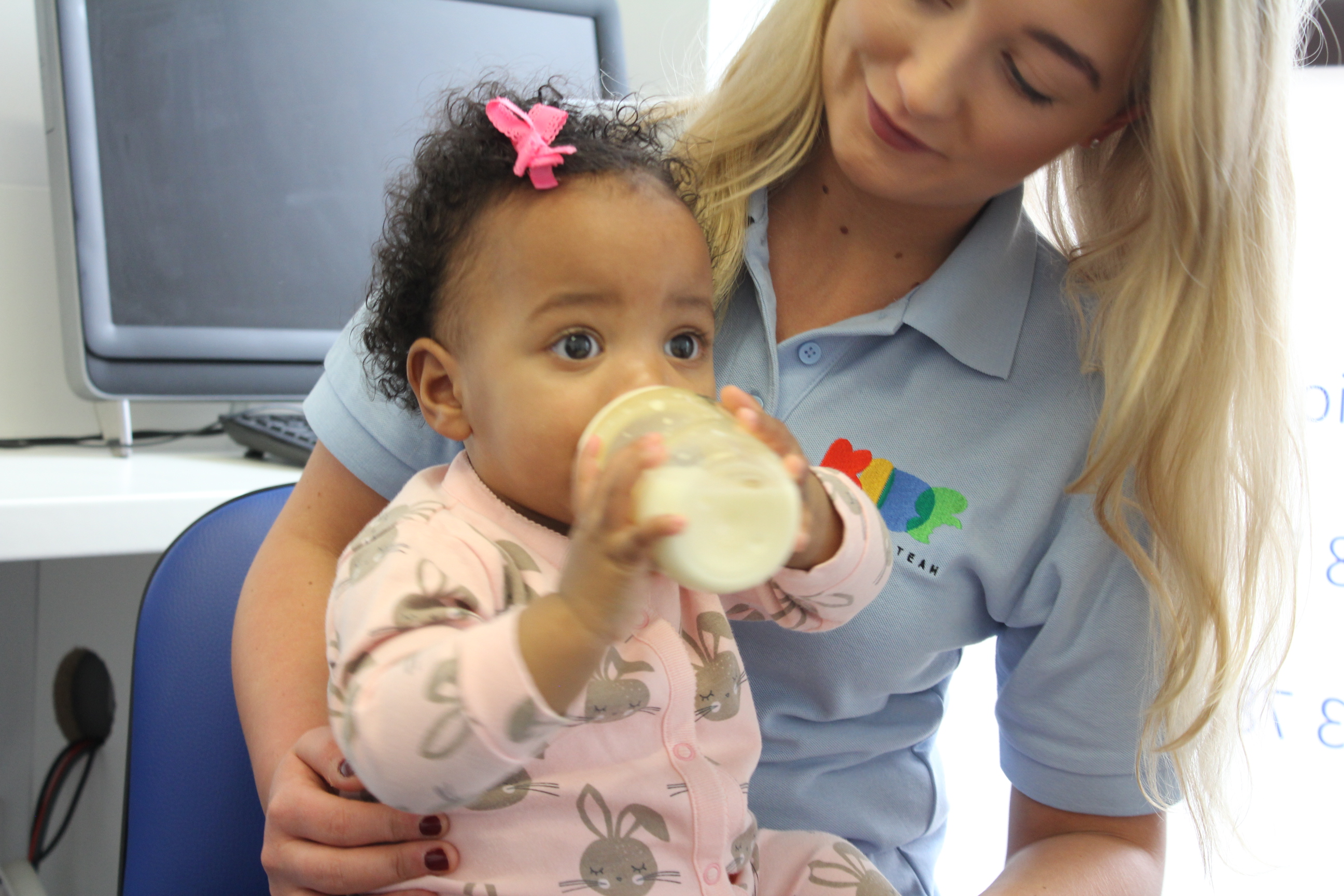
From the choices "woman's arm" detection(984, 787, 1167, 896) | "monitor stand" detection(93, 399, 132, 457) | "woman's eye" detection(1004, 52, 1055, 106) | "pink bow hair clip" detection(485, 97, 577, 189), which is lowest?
"woman's arm" detection(984, 787, 1167, 896)

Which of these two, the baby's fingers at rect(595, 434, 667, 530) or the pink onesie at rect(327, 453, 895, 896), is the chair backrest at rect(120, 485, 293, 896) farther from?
the baby's fingers at rect(595, 434, 667, 530)

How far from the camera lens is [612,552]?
1.61 feet

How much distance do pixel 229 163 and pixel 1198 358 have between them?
48.5 inches

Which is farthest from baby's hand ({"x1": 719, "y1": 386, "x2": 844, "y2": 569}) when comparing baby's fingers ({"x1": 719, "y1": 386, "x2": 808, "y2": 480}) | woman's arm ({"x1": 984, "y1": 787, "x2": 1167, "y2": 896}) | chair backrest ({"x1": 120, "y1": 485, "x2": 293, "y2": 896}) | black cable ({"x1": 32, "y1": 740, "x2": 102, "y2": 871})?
black cable ({"x1": 32, "y1": 740, "x2": 102, "y2": 871})

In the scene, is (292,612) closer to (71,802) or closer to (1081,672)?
(1081,672)

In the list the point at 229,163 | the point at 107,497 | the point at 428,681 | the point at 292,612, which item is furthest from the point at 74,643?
the point at 428,681

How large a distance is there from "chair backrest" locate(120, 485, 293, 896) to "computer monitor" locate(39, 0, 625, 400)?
1.73 feet

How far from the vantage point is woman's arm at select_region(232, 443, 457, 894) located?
2.20 ft

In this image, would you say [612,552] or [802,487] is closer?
[612,552]

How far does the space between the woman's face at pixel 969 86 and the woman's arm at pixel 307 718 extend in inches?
22.1

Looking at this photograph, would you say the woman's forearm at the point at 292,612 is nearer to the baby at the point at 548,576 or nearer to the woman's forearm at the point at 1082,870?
the baby at the point at 548,576

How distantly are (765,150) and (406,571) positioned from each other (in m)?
0.59

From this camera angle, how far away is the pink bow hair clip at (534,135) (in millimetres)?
689

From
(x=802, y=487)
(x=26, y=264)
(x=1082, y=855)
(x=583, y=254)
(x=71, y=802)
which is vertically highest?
(x=583, y=254)
